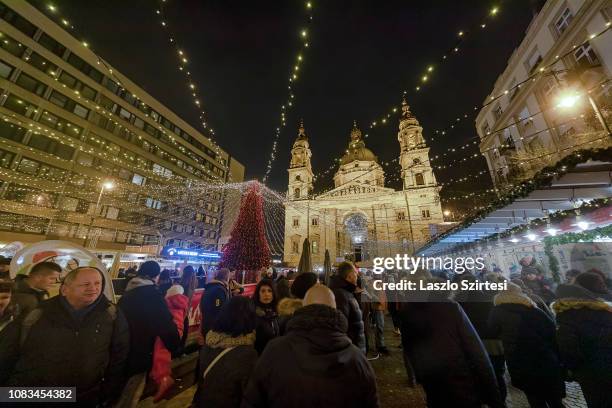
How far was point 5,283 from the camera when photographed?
2414 mm

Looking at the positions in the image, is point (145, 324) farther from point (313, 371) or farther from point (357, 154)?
point (357, 154)

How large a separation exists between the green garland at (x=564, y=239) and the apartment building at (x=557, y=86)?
2.61 meters

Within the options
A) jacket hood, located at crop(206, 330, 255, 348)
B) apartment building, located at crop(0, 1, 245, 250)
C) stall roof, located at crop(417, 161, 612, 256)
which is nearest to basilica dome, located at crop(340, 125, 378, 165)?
apartment building, located at crop(0, 1, 245, 250)

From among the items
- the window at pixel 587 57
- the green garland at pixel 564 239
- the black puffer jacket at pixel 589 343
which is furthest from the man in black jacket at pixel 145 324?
the window at pixel 587 57

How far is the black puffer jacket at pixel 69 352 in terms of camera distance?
6.30 ft

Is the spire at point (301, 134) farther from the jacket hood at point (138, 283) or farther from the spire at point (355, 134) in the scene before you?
Answer: the jacket hood at point (138, 283)

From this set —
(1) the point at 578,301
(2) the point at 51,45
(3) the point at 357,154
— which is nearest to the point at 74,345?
(1) the point at 578,301

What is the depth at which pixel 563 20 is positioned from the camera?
38.2ft

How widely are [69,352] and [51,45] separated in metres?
34.4

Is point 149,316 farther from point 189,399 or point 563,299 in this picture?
point 563,299

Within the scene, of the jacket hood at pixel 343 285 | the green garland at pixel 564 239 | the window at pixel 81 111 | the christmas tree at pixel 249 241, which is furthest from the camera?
the window at pixel 81 111

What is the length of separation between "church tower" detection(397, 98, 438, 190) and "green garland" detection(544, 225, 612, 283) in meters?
26.9

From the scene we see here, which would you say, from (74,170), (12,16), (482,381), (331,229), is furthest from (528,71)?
(12,16)

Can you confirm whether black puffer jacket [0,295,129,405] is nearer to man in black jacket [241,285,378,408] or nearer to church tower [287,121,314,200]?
man in black jacket [241,285,378,408]
